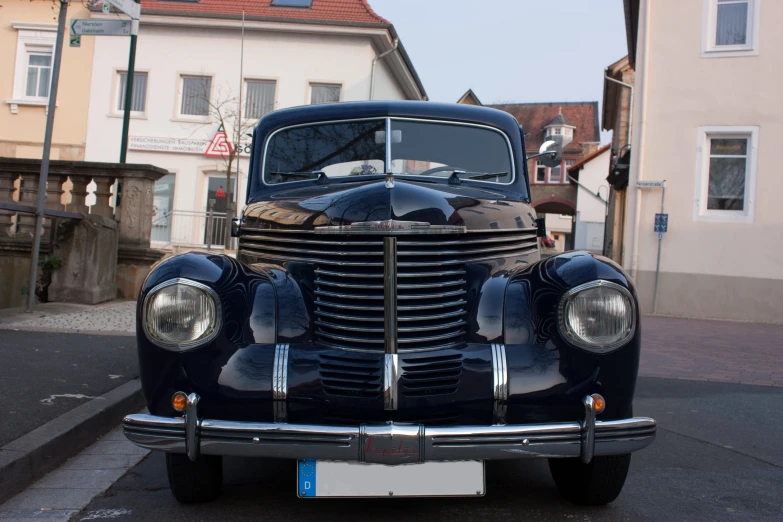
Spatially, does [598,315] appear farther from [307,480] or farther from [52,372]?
[52,372]

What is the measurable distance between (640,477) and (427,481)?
1.63 metres

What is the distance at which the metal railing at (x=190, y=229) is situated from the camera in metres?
20.8

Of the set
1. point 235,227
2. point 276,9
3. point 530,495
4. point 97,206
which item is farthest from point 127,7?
point 276,9

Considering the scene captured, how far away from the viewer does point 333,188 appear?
3875 mm

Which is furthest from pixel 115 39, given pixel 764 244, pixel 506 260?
pixel 506 260

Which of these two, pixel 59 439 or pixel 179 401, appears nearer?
pixel 179 401

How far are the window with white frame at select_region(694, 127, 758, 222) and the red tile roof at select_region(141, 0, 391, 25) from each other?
10054 millimetres

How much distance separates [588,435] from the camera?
2.87m

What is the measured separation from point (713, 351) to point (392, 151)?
7.13 meters

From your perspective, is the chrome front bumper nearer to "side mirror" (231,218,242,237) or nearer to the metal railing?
"side mirror" (231,218,242,237)

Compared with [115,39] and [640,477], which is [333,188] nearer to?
[640,477]

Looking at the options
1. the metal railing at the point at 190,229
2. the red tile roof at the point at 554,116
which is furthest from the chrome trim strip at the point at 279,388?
the red tile roof at the point at 554,116

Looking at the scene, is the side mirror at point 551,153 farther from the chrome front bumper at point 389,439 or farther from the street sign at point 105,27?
the street sign at point 105,27

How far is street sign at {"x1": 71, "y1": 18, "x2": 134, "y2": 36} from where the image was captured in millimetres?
9938
